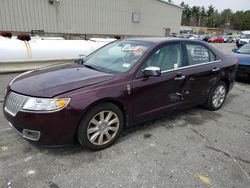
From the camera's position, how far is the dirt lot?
7.59ft

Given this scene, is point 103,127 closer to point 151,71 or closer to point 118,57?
point 151,71

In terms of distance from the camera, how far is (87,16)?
14836 millimetres

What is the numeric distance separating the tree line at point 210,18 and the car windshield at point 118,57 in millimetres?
103324

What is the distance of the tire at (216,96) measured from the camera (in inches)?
170

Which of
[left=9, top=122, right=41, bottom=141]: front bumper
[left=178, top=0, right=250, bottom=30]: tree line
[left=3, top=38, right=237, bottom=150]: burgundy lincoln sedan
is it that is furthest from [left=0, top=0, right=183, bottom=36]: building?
[left=178, top=0, right=250, bottom=30]: tree line

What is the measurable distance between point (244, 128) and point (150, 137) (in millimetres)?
1859

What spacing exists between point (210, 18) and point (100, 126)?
114 metres

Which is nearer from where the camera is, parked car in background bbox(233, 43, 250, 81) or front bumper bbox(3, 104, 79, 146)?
front bumper bbox(3, 104, 79, 146)

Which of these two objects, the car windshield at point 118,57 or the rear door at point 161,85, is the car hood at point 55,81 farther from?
the rear door at point 161,85

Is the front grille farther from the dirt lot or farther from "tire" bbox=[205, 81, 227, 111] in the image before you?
"tire" bbox=[205, 81, 227, 111]

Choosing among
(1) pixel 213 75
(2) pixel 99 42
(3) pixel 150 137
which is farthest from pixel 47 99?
(2) pixel 99 42

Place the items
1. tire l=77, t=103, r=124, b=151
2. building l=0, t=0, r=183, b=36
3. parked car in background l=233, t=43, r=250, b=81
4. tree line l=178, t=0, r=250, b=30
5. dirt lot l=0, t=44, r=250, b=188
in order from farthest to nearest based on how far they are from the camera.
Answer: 1. tree line l=178, t=0, r=250, b=30
2. building l=0, t=0, r=183, b=36
3. parked car in background l=233, t=43, r=250, b=81
4. tire l=77, t=103, r=124, b=151
5. dirt lot l=0, t=44, r=250, b=188

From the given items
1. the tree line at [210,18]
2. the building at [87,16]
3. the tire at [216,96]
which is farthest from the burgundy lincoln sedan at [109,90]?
the tree line at [210,18]

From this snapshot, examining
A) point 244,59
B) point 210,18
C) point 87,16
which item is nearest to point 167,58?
point 244,59
